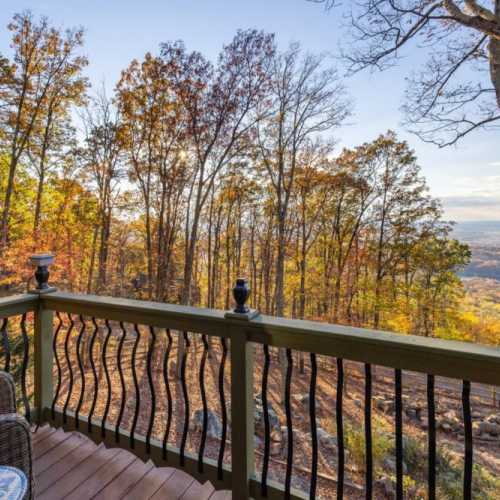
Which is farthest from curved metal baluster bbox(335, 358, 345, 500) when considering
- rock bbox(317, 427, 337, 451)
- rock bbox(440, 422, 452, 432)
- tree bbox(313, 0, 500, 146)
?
rock bbox(440, 422, 452, 432)

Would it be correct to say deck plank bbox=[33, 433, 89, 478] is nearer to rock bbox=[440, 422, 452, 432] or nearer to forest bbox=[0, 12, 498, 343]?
forest bbox=[0, 12, 498, 343]

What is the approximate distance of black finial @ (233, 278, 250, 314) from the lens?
1.45m

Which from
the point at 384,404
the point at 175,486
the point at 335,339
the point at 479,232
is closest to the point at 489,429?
the point at 384,404

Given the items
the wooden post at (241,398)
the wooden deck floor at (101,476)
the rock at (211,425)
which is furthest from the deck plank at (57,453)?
the rock at (211,425)

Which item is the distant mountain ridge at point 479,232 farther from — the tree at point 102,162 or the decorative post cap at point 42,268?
the tree at point 102,162

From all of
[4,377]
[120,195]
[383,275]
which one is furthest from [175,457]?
[383,275]

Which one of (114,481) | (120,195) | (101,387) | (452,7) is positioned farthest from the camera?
(120,195)

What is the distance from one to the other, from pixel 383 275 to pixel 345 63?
853 cm

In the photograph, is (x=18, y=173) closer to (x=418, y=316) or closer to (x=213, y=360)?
(x=213, y=360)

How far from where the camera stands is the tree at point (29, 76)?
8000 millimetres

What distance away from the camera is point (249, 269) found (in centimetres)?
A: 1327

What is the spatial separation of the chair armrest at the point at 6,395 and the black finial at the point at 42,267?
0.82 m

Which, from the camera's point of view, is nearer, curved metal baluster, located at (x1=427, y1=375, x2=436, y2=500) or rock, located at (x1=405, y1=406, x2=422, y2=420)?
curved metal baluster, located at (x1=427, y1=375, x2=436, y2=500)

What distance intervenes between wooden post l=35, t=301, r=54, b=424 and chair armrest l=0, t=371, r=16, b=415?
2.75 feet
